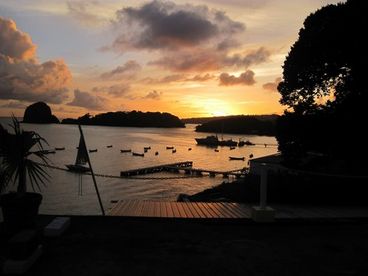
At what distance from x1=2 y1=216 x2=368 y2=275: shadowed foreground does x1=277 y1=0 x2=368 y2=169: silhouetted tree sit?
12734 mm

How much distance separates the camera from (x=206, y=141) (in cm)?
18138

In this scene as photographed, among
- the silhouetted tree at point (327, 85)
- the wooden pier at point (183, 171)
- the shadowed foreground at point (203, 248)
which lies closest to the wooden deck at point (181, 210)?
the shadowed foreground at point (203, 248)

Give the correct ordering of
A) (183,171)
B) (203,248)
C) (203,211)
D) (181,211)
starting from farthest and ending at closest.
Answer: (183,171), (181,211), (203,211), (203,248)

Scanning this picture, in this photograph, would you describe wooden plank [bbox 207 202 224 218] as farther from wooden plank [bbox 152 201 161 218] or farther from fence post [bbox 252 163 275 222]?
wooden plank [bbox 152 201 161 218]

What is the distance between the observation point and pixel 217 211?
12461mm

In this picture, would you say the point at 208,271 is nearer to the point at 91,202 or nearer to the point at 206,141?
the point at 91,202

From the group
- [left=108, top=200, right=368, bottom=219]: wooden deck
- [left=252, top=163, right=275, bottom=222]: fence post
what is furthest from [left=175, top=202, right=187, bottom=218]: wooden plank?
[left=252, top=163, right=275, bottom=222]: fence post

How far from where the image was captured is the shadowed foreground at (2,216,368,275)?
7242 millimetres

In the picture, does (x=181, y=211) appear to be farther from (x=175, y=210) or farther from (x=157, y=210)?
(x=157, y=210)

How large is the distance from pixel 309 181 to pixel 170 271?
11.4 m

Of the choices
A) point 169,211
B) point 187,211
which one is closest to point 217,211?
point 187,211

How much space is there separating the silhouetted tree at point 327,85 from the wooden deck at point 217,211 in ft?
29.6

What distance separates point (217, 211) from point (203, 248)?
13.1ft

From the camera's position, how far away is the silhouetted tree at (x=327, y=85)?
23000 millimetres
